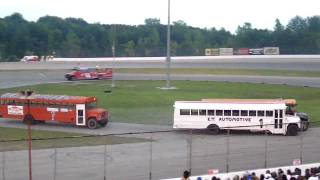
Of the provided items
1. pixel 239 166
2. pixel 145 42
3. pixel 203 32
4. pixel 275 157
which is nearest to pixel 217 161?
pixel 239 166

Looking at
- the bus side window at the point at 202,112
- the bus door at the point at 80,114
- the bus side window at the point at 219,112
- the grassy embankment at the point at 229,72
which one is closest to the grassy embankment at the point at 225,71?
the grassy embankment at the point at 229,72

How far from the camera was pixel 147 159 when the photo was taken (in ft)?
75.1

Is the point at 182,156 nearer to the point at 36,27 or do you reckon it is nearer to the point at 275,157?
the point at 275,157

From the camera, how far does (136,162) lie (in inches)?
893

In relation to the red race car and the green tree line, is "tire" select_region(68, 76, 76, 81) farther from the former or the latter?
the green tree line

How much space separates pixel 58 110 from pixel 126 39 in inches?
4826

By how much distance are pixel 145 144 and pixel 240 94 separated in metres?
30.0

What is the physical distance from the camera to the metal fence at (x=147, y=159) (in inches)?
844

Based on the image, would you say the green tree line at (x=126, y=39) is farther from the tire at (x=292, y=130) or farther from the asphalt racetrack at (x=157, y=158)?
the asphalt racetrack at (x=157, y=158)

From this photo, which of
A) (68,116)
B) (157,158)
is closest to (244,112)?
(68,116)

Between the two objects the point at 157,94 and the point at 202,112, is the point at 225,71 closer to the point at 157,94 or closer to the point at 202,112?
the point at 157,94

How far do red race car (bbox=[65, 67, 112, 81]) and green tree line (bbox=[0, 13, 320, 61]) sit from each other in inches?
1709

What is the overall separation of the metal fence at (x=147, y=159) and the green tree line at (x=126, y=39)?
93.1 metres

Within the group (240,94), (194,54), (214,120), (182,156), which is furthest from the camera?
(194,54)
